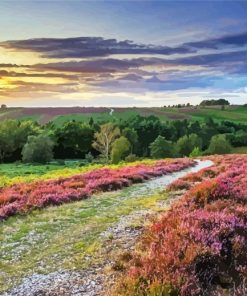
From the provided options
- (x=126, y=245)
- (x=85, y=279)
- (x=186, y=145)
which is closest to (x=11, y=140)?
(x=186, y=145)

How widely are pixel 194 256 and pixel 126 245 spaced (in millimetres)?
3204

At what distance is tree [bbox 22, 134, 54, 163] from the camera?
378 ft

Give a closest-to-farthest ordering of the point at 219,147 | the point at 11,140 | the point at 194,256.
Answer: the point at 194,256 → the point at 11,140 → the point at 219,147

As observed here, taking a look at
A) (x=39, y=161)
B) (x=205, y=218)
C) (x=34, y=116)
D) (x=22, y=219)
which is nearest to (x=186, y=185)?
(x=22, y=219)

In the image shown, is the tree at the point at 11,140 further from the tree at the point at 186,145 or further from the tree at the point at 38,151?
the tree at the point at 186,145

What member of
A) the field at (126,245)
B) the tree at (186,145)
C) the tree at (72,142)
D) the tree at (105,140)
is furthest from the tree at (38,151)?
the field at (126,245)

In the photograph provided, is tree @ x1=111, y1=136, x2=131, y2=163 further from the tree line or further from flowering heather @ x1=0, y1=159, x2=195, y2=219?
flowering heather @ x1=0, y1=159, x2=195, y2=219

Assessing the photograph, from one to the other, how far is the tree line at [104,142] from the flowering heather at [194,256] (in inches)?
3353

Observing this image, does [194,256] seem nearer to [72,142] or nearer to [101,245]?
[101,245]

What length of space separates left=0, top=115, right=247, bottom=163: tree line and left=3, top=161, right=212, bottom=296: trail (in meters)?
77.5

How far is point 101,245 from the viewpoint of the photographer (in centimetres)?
1355

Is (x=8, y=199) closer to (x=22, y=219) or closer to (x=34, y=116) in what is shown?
(x=22, y=219)

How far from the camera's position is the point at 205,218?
13.5 meters

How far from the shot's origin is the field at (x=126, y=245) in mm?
10031
